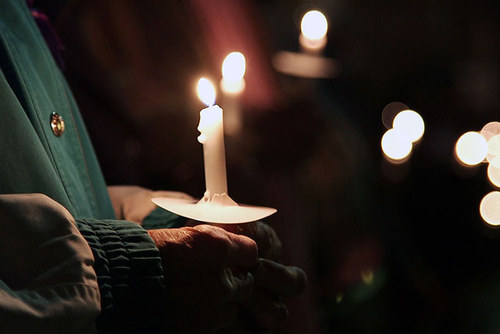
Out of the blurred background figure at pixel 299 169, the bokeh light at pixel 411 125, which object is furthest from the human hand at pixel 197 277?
the bokeh light at pixel 411 125

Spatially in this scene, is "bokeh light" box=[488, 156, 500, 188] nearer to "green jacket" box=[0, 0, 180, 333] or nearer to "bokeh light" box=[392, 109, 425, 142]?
"bokeh light" box=[392, 109, 425, 142]

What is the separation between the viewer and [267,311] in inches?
30.4

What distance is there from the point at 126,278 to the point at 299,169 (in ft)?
4.40

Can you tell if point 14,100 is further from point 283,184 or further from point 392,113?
point 392,113

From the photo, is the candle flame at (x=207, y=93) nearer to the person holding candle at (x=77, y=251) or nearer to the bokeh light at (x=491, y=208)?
the person holding candle at (x=77, y=251)

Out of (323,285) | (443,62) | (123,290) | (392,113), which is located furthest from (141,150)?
(443,62)

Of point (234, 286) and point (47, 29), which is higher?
point (47, 29)

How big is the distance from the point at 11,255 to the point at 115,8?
1440 mm

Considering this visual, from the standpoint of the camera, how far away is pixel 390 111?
3.27 m

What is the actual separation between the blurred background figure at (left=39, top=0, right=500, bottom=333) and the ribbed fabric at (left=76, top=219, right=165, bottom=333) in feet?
3.03

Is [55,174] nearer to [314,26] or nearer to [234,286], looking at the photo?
[234,286]

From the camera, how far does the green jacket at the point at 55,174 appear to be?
572 mm

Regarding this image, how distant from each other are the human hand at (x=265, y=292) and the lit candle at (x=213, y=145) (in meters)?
0.11

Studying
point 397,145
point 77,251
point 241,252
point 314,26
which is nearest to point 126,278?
point 77,251
